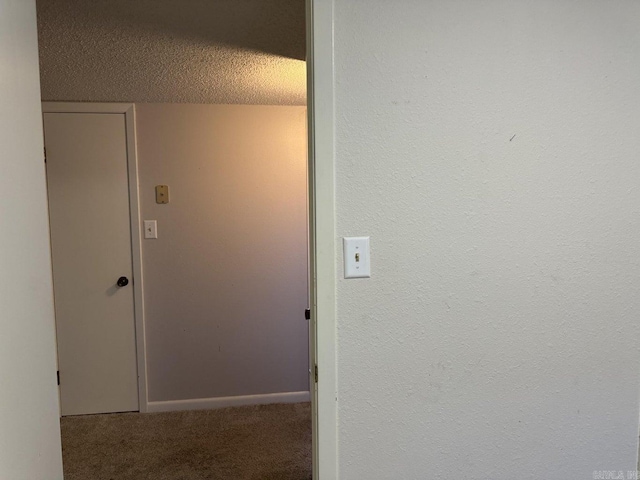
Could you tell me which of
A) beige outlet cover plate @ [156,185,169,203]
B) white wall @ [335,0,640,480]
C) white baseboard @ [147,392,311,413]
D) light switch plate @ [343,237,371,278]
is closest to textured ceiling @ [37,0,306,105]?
beige outlet cover plate @ [156,185,169,203]

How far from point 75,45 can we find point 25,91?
979mm

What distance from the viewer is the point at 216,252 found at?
2.72 m

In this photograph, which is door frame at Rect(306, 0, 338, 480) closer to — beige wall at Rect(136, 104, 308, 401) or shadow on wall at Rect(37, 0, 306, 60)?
shadow on wall at Rect(37, 0, 306, 60)

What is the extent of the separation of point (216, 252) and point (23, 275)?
1801 mm

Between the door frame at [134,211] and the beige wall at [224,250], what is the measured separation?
0.04 m

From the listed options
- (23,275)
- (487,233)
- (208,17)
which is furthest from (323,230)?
(208,17)

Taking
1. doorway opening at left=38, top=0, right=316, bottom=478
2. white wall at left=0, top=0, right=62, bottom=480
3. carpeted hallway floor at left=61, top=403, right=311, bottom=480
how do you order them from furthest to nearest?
doorway opening at left=38, top=0, right=316, bottom=478
carpeted hallway floor at left=61, top=403, right=311, bottom=480
white wall at left=0, top=0, right=62, bottom=480

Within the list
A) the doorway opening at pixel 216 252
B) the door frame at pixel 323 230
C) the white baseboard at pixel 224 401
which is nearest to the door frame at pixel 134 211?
the doorway opening at pixel 216 252

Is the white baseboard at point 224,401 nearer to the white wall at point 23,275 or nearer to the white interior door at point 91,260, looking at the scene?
the white interior door at point 91,260

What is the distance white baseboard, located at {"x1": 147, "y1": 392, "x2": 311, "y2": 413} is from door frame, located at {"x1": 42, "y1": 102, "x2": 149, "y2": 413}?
12 centimetres

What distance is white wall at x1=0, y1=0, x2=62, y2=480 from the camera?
832 millimetres

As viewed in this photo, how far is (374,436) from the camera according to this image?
1.08m

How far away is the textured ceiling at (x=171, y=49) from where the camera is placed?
58.9 inches

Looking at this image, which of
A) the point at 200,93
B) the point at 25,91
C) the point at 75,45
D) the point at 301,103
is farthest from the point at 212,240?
the point at 25,91
